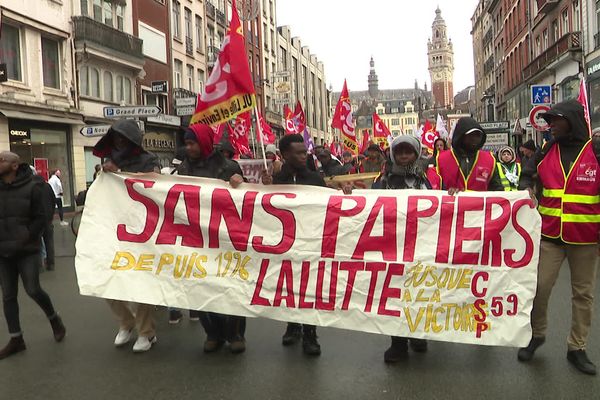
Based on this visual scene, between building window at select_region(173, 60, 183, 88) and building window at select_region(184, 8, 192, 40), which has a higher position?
building window at select_region(184, 8, 192, 40)

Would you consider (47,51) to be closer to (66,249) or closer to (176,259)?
(66,249)

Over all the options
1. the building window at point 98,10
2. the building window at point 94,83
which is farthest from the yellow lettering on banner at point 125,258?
the building window at point 98,10

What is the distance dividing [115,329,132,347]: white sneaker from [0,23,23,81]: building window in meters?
17.1

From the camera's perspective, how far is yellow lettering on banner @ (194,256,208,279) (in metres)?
4.68

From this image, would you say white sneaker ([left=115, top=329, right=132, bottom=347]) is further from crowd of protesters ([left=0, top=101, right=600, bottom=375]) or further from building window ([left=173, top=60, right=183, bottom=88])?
building window ([left=173, top=60, right=183, bottom=88])

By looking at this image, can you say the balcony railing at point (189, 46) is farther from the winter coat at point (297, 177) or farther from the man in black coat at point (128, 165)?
the winter coat at point (297, 177)

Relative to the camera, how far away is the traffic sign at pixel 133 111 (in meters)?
10.9

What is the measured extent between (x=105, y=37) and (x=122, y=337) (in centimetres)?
2170

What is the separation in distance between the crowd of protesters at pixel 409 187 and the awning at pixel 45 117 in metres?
15.3

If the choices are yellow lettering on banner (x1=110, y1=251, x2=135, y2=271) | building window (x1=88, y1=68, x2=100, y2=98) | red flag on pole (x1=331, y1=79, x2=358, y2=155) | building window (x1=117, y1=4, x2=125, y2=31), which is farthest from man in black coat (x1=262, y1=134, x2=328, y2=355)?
building window (x1=117, y1=4, x2=125, y2=31)

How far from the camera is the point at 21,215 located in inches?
194

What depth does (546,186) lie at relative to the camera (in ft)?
14.4

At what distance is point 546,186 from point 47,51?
2143 cm

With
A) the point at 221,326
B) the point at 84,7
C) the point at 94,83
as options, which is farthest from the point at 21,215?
the point at 84,7
